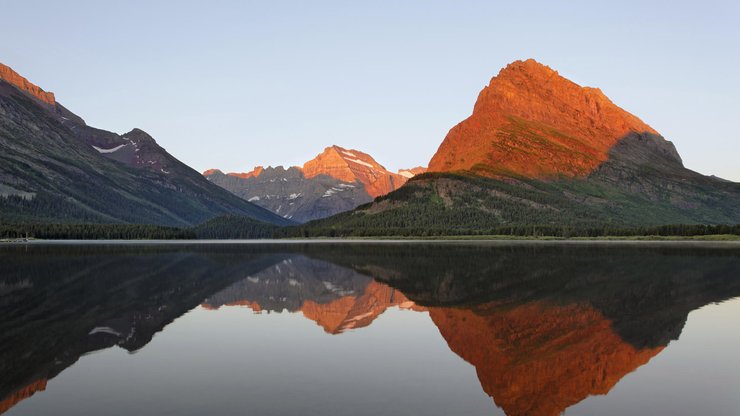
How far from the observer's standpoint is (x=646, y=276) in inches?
3295

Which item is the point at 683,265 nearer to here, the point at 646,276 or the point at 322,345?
the point at 646,276

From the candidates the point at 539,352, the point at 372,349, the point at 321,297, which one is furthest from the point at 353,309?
the point at 539,352

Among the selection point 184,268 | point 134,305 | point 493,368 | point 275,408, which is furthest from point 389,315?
point 184,268

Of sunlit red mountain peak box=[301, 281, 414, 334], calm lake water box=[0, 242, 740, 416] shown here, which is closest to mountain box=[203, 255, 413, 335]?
sunlit red mountain peak box=[301, 281, 414, 334]

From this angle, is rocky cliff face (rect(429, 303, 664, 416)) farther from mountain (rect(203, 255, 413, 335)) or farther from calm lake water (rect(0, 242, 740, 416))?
mountain (rect(203, 255, 413, 335))

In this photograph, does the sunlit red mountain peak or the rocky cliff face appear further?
the sunlit red mountain peak

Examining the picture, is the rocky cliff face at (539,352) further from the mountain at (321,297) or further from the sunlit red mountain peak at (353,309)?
the mountain at (321,297)

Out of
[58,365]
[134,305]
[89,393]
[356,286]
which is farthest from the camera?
[356,286]

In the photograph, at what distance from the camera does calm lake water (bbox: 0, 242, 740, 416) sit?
26.0 meters

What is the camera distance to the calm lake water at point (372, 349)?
2597cm

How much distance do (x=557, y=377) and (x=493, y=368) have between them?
340cm

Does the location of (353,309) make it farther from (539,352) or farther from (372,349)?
(539,352)

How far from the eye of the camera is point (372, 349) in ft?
125

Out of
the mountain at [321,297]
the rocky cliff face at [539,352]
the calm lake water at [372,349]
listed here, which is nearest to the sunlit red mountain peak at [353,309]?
the mountain at [321,297]
